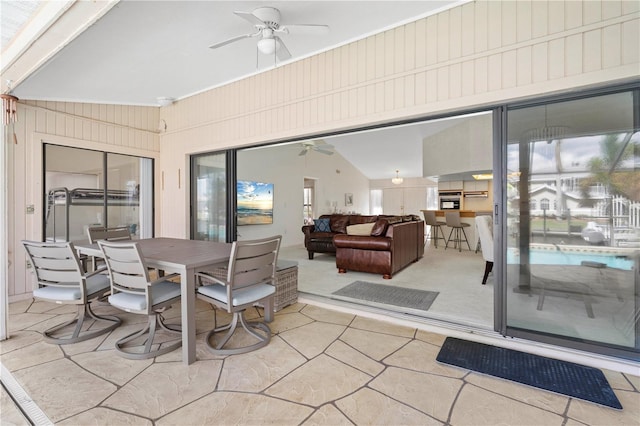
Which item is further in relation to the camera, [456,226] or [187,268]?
[456,226]

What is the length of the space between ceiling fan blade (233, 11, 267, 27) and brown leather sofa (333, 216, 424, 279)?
3261 mm

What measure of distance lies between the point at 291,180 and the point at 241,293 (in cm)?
648

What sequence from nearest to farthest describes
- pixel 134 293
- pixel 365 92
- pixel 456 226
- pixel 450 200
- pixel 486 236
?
1. pixel 134 293
2. pixel 365 92
3. pixel 486 236
4. pixel 456 226
5. pixel 450 200

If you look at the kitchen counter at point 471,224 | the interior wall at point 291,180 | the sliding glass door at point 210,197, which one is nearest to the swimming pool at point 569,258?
the sliding glass door at point 210,197

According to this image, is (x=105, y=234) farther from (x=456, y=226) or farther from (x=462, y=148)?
(x=456, y=226)

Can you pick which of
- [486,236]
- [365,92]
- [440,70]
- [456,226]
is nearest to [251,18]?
[365,92]

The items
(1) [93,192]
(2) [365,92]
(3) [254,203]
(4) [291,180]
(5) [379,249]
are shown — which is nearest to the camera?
(2) [365,92]

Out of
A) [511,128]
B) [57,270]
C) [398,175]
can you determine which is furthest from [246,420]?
[398,175]

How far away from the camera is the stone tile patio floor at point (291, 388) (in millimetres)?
1661

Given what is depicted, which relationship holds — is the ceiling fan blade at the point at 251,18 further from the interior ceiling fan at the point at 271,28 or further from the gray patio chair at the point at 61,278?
the gray patio chair at the point at 61,278

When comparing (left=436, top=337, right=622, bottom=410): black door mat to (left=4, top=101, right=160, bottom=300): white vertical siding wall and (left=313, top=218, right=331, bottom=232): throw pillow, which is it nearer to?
(left=313, top=218, right=331, bottom=232): throw pillow

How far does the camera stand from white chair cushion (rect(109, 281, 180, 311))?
2.26 m

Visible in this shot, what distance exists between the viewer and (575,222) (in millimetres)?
2330

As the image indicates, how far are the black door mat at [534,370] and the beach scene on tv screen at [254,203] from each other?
5.64m
